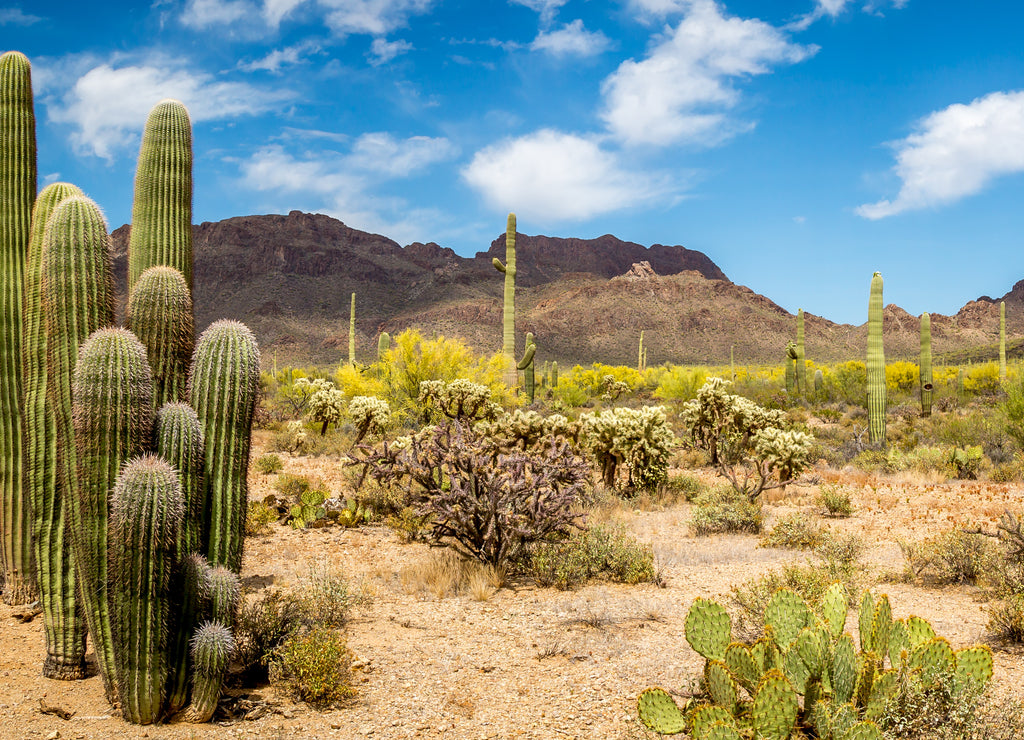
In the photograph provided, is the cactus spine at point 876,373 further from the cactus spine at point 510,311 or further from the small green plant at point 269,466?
the small green plant at point 269,466

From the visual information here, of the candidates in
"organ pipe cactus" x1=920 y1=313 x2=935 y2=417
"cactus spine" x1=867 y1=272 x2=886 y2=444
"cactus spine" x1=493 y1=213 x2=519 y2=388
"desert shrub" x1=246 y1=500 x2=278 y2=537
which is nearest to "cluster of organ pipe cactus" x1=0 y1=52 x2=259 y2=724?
"desert shrub" x1=246 y1=500 x2=278 y2=537

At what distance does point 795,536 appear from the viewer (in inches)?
332

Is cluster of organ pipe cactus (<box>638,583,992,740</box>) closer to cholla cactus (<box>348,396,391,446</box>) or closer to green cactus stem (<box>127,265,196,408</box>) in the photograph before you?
green cactus stem (<box>127,265,196,408</box>)

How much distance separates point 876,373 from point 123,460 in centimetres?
1826

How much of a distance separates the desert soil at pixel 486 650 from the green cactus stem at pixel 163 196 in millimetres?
3178

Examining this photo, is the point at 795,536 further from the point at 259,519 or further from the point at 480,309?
the point at 480,309

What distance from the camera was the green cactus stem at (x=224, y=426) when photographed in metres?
4.57

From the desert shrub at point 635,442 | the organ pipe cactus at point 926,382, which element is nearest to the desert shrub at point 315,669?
the desert shrub at point 635,442

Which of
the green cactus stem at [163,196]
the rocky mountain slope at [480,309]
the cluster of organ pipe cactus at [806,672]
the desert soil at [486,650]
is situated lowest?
the desert soil at [486,650]

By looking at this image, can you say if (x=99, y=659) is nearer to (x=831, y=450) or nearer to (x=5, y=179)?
(x=5, y=179)

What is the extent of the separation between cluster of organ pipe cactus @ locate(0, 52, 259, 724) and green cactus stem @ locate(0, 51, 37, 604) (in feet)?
0.05

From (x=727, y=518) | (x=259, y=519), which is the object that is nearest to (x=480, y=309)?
(x=259, y=519)

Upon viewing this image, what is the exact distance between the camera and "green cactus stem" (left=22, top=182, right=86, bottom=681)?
474cm

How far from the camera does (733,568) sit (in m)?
7.59
